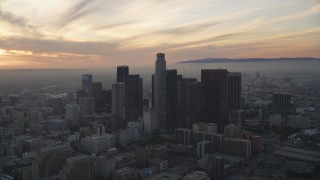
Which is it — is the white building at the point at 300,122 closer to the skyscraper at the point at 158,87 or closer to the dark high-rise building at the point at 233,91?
the dark high-rise building at the point at 233,91

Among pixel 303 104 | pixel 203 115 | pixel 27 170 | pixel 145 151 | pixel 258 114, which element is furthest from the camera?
pixel 303 104

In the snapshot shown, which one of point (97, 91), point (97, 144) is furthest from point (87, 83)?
point (97, 144)

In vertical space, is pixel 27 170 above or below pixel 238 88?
below

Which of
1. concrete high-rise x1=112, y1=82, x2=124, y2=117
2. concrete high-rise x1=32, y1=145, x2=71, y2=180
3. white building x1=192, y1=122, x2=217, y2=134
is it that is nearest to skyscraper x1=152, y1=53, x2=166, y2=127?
concrete high-rise x1=112, y1=82, x2=124, y2=117

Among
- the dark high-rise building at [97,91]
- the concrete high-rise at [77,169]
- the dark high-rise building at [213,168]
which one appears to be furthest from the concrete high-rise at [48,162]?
the dark high-rise building at [97,91]

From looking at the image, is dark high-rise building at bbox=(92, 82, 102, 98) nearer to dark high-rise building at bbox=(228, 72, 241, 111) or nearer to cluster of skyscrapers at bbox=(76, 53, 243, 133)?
cluster of skyscrapers at bbox=(76, 53, 243, 133)

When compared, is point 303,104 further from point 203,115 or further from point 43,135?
point 43,135

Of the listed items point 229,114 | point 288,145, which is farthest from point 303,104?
point 288,145
